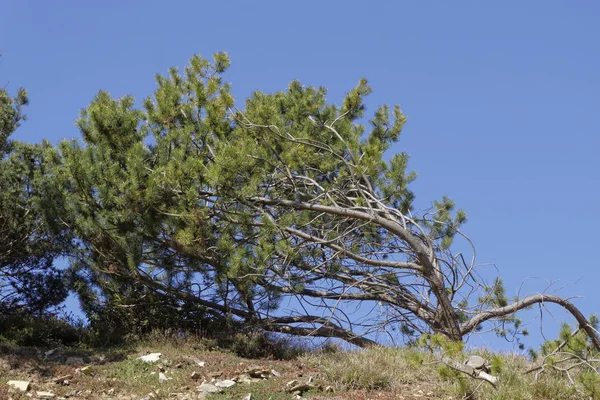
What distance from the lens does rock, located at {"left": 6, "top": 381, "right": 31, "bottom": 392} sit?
9312 mm

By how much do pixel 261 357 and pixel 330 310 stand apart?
66.5 inches

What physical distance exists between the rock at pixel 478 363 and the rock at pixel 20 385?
545cm

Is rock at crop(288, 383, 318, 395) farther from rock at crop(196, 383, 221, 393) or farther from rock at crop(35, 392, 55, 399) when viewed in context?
rock at crop(35, 392, 55, 399)

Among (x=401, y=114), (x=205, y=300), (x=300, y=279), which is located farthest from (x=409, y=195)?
(x=205, y=300)

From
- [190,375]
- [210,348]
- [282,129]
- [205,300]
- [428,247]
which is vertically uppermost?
[282,129]

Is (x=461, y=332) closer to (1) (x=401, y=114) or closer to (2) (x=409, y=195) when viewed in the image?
(2) (x=409, y=195)

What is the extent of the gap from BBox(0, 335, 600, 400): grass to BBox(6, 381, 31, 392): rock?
117mm

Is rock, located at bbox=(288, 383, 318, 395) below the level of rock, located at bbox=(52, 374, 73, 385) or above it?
above

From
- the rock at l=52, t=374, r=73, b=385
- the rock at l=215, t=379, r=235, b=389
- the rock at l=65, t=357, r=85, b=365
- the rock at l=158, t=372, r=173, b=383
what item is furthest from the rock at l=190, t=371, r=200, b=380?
the rock at l=65, t=357, r=85, b=365

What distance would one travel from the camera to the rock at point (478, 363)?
30.6ft

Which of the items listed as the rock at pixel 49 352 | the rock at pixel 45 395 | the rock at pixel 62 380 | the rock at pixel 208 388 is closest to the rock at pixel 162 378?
the rock at pixel 208 388

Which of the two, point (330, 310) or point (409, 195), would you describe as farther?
point (409, 195)

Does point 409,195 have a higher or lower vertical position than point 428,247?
higher

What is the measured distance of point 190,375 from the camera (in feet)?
32.6
